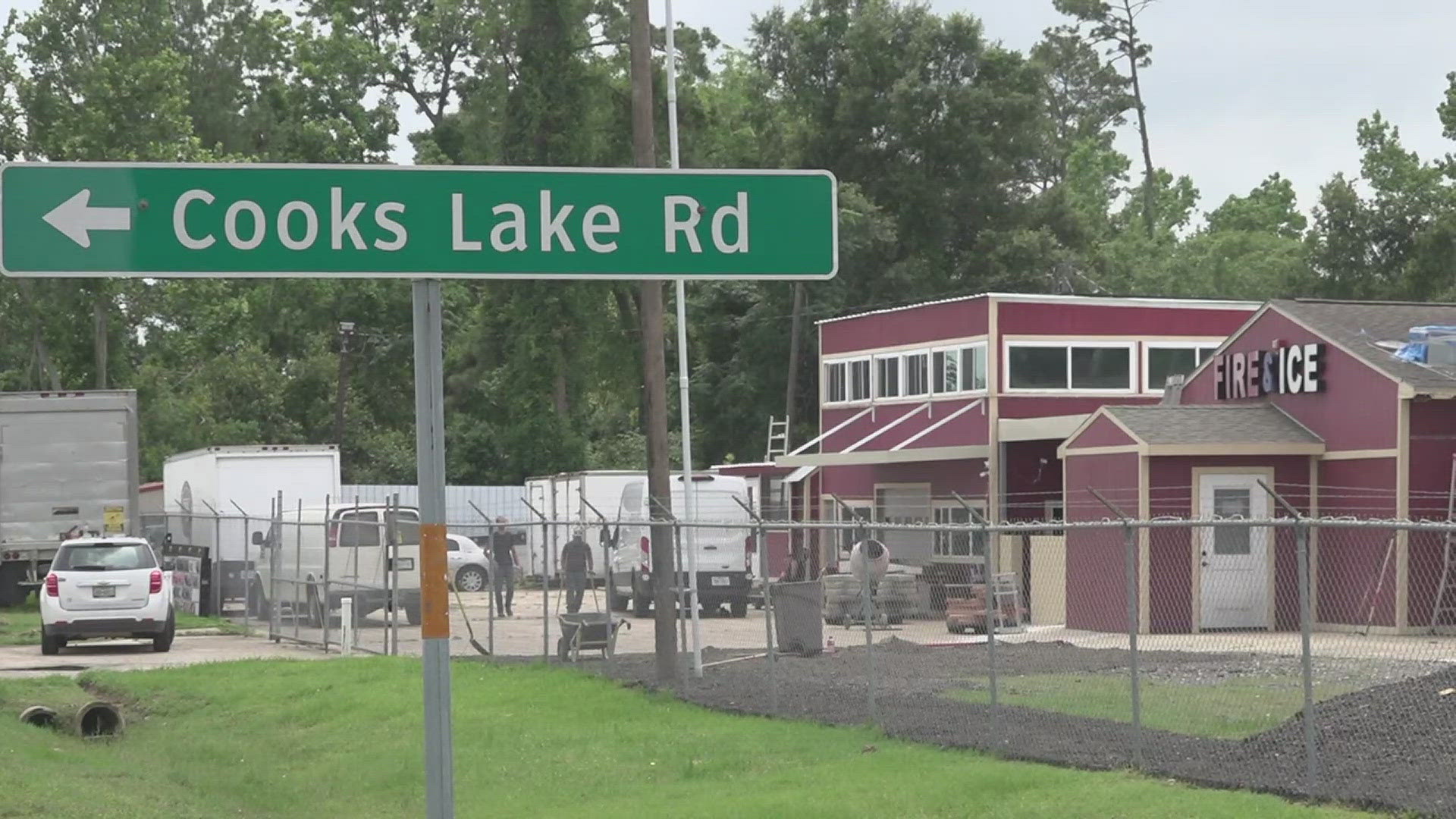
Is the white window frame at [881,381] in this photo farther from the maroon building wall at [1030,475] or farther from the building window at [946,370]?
the maroon building wall at [1030,475]

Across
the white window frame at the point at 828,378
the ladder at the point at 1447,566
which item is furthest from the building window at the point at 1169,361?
the ladder at the point at 1447,566

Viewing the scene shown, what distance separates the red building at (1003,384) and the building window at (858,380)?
900 mm

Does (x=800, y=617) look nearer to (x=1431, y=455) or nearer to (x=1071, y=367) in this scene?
(x=1431, y=455)

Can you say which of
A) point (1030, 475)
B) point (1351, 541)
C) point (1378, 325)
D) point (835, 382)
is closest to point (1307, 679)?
point (1351, 541)

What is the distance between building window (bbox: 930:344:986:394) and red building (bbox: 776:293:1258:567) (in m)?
0.03

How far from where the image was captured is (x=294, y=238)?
6.17 metres

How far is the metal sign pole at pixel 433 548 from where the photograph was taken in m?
5.81

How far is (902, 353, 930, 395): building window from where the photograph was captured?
4181 cm

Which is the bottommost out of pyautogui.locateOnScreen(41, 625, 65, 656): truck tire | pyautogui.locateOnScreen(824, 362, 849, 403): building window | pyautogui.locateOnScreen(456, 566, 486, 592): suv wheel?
pyautogui.locateOnScreen(456, 566, 486, 592): suv wheel

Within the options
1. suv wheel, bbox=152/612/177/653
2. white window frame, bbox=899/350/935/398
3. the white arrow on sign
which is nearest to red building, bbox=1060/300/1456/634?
white window frame, bbox=899/350/935/398

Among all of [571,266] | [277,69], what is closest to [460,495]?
[277,69]

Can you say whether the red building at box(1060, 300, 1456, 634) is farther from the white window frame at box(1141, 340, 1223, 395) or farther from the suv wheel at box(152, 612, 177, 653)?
the suv wheel at box(152, 612, 177, 653)

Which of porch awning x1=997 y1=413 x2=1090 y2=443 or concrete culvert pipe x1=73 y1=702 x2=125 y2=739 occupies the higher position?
porch awning x1=997 y1=413 x2=1090 y2=443

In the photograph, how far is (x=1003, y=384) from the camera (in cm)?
3947
